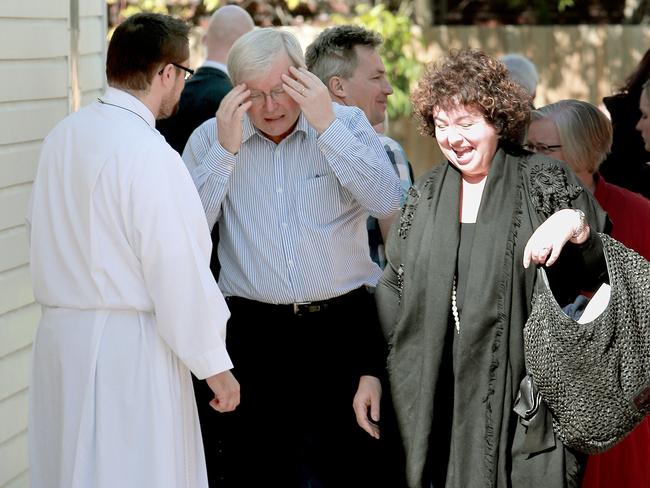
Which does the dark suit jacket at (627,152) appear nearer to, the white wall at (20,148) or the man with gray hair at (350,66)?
the man with gray hair at (350,66)

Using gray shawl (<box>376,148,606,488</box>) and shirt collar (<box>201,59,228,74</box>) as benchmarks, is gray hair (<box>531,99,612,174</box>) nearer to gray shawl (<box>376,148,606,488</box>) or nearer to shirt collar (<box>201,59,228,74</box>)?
gray shawl (<box>376,148,606,488</box>)

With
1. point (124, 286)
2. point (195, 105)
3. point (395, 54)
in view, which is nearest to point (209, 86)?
point (195, 105)

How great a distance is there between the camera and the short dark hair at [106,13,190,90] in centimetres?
356

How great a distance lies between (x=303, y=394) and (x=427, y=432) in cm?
76

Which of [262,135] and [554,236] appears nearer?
[554,236]

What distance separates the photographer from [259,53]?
394 cm

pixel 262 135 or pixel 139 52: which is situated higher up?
pixel 139 52

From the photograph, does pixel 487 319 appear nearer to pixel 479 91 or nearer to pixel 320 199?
pixel 479 91

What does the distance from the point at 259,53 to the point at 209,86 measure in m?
2.71

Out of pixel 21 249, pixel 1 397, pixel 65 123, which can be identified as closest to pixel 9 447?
pixel 1 397

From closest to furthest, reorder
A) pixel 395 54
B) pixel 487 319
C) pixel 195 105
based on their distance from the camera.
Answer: pixel 487 319 → pixel 195 105 → pixel 395 54

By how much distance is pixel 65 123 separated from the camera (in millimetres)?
3582

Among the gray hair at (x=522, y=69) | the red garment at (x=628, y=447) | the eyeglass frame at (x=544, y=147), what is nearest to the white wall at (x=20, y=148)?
the eyeglass frame at (x=544, y=147)

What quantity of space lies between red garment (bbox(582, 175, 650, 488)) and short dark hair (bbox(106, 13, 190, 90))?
171 centimetres
